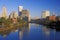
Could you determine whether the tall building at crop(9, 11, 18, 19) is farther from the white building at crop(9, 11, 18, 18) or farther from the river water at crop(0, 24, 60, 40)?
the river water at crop(0, 24, 60, 40)

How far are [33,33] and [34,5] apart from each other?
0.54m

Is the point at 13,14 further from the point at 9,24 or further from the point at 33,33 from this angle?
the point at 33,33

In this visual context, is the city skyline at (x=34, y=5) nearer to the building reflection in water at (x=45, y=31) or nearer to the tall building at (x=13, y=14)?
the tall building at (x=13, y=14)

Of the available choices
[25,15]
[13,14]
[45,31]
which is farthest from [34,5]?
[45,31]

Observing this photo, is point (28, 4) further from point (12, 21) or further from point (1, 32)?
point (1, 32)

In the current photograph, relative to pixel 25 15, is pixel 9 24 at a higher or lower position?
lower

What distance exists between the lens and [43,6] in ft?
8.12

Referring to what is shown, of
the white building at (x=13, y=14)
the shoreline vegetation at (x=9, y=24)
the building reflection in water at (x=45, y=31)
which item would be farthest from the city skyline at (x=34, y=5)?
the building reflection in water at (x=45, y=31)

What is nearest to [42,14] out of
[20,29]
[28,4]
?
[28,4]

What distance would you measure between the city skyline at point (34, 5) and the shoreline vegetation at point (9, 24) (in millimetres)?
165

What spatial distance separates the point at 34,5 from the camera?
98.4 inches

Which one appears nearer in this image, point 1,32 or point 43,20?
point 1,32

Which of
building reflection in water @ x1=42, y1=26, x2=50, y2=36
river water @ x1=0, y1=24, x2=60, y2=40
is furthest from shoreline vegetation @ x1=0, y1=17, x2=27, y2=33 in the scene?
building reflection in water @ x1=42, y1=26, x2=50, y2=36

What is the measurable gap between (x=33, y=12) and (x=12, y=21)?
1.44ft
